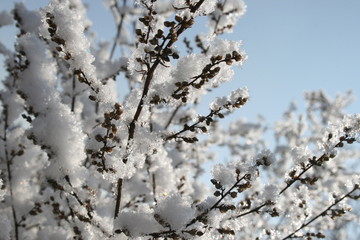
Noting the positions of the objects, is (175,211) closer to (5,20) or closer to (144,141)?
(144,141)

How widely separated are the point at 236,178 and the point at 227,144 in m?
8.69

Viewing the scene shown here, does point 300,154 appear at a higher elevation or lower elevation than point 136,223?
higher

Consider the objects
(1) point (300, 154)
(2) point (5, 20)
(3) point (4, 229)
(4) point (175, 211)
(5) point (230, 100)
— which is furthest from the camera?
(2) point (5, 20)

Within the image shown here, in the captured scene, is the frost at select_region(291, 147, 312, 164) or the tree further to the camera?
the frost at select_region(291, 147, 312, 164)

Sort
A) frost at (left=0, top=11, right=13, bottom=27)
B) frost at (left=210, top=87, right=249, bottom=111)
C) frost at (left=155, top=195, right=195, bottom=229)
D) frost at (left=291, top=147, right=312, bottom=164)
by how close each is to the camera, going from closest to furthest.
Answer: frost at (left=155, top=195, right=195, bottom=229), frost at (left=210, top=87, right=249, bottom=111), frost at (left=291, top=147, right=312, bottom=164), frost at (left=0, top=11, right=13, bottom=27)

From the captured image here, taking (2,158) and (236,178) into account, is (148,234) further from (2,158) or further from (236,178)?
(2,158)

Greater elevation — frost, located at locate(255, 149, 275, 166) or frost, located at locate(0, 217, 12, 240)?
frost, located at locate(0, 217, 12, 240)

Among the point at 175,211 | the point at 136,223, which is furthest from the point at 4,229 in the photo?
the point at 175,211

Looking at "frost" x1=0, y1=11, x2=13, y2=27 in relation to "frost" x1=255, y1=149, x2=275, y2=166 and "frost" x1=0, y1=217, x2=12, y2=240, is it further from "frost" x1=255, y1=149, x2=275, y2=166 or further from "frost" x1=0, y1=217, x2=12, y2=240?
"frost" x1=255, y1=149, x2=275, y2=166

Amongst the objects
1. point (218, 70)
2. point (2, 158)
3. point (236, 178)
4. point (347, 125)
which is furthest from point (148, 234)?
point (2, 158)

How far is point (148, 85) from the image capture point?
6.16 feet

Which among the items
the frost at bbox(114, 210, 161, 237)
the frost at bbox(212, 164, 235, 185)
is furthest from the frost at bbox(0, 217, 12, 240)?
the frost at bbox(212, 164, 235, 185)

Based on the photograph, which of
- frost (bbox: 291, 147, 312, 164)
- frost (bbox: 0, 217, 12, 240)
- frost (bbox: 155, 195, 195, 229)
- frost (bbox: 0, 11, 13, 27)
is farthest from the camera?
frost (bbox: 0, 11, 13, 27)

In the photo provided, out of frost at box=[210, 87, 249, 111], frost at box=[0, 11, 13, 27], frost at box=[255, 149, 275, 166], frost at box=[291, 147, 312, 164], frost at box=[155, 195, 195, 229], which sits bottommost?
frost at box=[155, 195, 195, 229]
